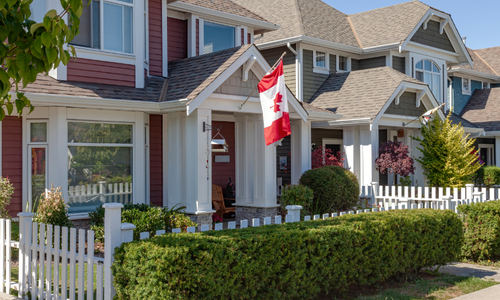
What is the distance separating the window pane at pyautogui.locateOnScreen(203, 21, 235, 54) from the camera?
596 inches

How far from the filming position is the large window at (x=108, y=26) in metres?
10.9

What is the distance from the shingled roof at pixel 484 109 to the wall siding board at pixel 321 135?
27.0 ft

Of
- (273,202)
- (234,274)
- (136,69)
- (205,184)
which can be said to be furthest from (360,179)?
(234,274)

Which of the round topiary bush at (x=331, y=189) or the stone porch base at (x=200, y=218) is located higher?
the round topiary bush at (x=331, y=189)

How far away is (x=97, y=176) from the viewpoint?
10.8 meters

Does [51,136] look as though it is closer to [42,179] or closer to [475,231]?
[42,179]

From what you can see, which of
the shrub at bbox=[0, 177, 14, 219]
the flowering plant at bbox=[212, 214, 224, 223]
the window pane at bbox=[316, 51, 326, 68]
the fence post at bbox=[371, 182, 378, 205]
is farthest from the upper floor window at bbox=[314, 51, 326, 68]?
the shrub at bbox=[0, 177, 14, 219]

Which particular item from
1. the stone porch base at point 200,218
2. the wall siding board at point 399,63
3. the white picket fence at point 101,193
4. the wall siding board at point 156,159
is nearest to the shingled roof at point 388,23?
the wall siding board at point 399,63

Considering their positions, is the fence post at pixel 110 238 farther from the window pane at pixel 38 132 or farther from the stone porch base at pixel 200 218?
the window pane at pixel 38 132

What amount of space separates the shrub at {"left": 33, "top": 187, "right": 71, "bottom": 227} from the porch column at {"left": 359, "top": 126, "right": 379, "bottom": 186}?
34.8 feet

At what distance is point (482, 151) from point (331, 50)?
12.4 metres

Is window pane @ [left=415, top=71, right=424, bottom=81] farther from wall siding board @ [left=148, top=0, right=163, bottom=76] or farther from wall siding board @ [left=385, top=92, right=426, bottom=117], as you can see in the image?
wall siding board @ [left=148, top=0, right=163, bottom=76]

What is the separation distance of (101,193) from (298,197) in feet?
16.0

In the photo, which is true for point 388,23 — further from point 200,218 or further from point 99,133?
point 99,133
